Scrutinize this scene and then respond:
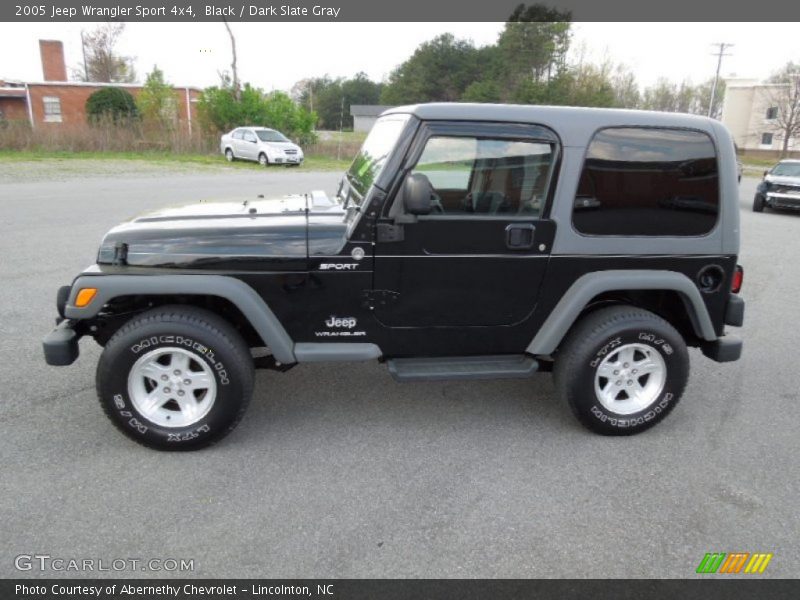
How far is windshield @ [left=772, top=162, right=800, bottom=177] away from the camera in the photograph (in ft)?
54.8

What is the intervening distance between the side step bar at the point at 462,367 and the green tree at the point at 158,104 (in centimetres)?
2839

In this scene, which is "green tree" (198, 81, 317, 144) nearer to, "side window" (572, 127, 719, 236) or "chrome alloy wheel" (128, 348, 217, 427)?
"chrome alloy wheel" (128, 348, 217, 427)

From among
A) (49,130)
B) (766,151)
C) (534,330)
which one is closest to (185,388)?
(534,330)

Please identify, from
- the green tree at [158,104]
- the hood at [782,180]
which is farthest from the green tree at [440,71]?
the hood at [782,180]

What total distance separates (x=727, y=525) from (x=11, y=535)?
11.2ft

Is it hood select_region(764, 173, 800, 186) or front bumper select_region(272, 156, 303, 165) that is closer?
hood select_region(764, 173, 800, 186)

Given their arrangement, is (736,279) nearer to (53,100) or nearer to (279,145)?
(279,145)

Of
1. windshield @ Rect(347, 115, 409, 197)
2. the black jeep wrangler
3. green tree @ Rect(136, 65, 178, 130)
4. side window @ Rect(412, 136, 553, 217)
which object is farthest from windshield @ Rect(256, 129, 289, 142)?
side window @ Rect(412, 136, 553, 217)

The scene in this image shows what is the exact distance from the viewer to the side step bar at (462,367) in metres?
3.55

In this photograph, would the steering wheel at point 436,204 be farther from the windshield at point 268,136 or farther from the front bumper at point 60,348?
the windshield at point 268,136

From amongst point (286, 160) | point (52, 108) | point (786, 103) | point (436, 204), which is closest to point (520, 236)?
point (436, 204)

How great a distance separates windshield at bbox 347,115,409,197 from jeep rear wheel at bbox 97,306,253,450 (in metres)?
1.26

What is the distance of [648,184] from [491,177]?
96 cm
